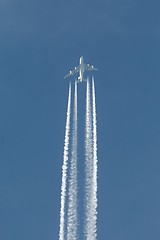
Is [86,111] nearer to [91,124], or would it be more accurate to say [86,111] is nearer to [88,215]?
[91,124]

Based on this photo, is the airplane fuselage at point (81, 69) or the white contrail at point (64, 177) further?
the airplane fuselage at point (81, 69)

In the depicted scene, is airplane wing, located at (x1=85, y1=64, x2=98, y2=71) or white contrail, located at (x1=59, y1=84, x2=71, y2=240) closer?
white contrail, located at (x1=59, y1=84, x2=71, y2=240)

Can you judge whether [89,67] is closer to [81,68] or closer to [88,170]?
[81,68]

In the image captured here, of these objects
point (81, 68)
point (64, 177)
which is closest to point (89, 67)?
point (81, 68)

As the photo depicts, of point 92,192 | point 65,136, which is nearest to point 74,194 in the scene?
point 92,192

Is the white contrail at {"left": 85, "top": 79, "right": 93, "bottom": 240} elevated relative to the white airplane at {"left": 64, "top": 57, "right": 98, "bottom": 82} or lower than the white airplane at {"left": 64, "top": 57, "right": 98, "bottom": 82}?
lower

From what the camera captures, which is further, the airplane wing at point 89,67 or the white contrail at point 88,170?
the airplane wing at point 89,67

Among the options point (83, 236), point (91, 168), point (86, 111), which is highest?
point (86, 111)

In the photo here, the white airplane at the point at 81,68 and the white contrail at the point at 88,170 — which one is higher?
the white airplane at the point at 81,68

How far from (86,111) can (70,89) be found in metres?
8.45

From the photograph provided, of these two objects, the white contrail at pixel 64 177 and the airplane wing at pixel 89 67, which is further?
the airplane wing at pixel 89 67

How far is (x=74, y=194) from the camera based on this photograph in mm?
133000

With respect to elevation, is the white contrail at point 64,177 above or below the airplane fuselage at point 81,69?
below

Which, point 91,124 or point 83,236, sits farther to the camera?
point 91,124
